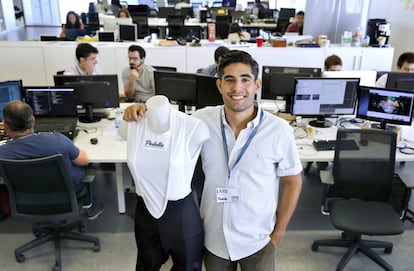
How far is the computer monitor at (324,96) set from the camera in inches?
130

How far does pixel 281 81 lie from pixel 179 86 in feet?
3.09

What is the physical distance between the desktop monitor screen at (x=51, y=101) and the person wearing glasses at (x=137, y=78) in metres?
0.93

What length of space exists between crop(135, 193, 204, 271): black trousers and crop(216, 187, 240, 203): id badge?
0.11m

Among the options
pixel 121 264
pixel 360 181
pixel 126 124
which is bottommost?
pixel 121 264

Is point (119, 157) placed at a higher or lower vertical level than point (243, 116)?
lower

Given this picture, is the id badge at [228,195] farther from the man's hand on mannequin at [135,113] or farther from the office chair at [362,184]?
the office chair at [362,184]

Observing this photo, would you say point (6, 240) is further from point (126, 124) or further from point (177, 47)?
point (177, 47)

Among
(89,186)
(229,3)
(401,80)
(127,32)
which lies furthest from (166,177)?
(229,3)

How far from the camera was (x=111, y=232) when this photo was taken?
3080 mm

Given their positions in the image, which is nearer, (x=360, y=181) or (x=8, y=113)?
(x=8, y=113)

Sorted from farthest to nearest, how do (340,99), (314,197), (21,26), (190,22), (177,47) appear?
(21,26) < (190,22) < (177,47) < (314,197) < (340,99)

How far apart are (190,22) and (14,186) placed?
7.63 meters

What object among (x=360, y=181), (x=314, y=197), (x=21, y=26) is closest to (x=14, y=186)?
(x=360, y=181)

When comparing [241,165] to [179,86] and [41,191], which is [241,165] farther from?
[179,86]
